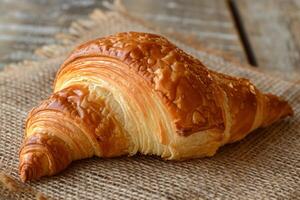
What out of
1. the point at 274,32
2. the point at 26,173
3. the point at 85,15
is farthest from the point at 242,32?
the point at 26,173

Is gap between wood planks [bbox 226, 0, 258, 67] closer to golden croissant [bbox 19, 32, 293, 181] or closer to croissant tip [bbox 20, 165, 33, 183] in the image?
golden croissant [bbox 19, 32, 293, 181]

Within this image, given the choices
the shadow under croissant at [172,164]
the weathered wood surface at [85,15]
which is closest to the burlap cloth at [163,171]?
the shadow under croissant at [172,164]

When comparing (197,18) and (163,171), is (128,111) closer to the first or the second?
(163,171)

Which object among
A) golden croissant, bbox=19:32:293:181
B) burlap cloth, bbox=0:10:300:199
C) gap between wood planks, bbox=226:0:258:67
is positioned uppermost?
gap between wood planks, bbox=226:0:258:67

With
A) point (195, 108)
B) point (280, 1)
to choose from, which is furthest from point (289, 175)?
point (280, 1)

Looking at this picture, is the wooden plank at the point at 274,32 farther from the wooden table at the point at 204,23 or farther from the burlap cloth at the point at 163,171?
the burlap cloth at the point at 163,171

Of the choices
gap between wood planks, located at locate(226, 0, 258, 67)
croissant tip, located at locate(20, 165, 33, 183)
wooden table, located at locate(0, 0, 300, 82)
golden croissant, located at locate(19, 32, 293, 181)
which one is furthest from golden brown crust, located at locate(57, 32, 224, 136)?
gap between wood planks, located at locate(226, 0, 258, 67)
